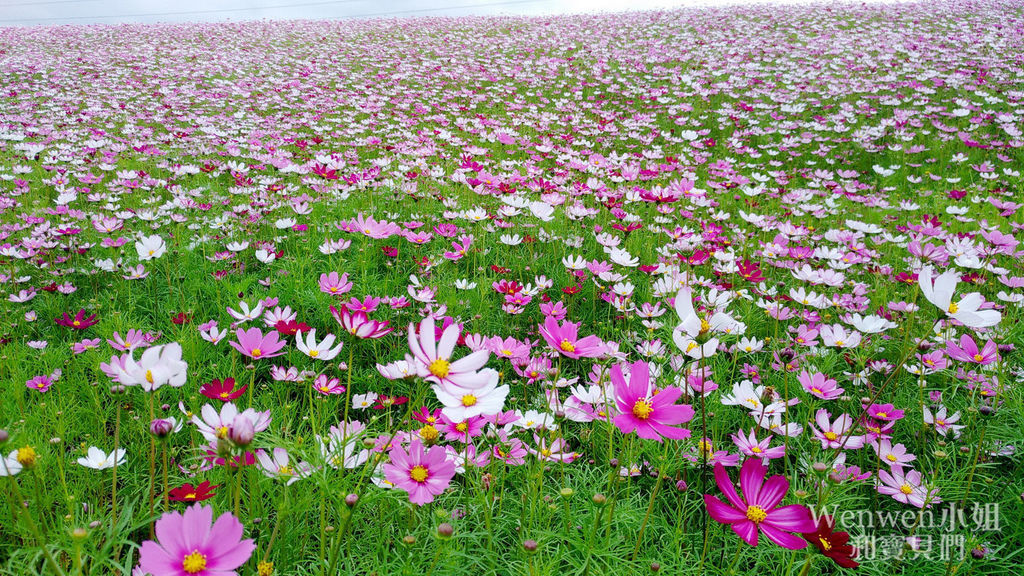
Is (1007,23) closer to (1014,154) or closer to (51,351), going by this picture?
(1014,154)

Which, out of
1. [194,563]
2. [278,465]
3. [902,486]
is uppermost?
[194,563]

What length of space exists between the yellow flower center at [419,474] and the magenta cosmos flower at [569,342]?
30cm

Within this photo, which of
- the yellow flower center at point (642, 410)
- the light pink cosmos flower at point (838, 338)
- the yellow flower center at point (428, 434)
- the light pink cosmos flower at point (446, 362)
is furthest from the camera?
the light pink cosmos flower at point (838, 338)

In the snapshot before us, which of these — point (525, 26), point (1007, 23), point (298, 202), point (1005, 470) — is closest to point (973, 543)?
point (1005, 470)

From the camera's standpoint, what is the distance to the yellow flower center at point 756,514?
0.71m

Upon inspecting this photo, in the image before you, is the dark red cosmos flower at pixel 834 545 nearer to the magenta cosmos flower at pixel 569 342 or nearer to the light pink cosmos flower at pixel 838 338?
the magenta cosmos flower at pixel 569 342

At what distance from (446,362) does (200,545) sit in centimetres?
35

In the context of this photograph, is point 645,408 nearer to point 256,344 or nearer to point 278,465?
point 278,465

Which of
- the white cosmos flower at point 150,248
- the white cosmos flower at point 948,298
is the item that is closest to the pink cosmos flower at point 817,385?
the white cosmos flower at point 948,298

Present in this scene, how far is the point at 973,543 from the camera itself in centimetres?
93

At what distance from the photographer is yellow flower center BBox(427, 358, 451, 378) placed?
677mm

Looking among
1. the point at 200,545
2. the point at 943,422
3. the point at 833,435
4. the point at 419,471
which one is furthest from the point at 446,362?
the point at 943,422

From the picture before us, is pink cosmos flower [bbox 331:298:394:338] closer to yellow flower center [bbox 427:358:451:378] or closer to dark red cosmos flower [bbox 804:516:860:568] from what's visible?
yellow flower center [bbox 427:358:451:378]

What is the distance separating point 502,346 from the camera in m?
1.23
